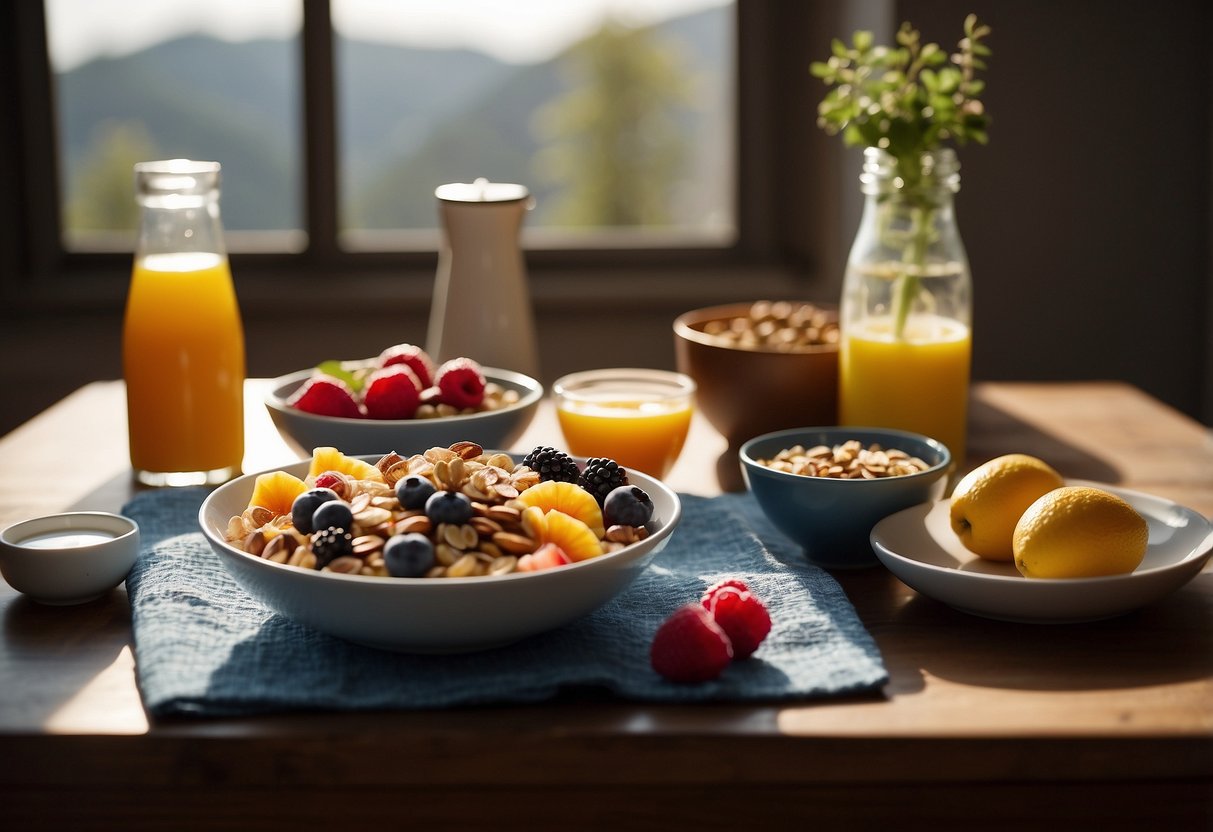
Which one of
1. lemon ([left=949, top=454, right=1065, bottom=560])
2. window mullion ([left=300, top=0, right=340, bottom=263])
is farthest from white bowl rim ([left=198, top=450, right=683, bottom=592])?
window mullion ([left=300, top=0, right=340, bottom=263])

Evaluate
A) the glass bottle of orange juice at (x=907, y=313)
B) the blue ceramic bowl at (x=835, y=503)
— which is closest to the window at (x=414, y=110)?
the glass bottle of orange juice at (x=907, y=313)

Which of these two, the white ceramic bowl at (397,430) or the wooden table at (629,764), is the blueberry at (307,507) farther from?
the white ceramic bowl at (397,430)

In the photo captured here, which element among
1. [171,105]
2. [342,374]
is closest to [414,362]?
[342,374]

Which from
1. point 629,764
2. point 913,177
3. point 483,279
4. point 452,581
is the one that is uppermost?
point 913,177

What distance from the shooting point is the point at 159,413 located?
1256mm

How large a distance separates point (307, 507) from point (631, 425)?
475 mm

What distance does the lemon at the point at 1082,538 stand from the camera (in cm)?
89

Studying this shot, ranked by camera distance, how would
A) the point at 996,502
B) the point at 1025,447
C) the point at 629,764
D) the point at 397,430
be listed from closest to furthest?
the point at 629,764 < the point at 996,502 < the point at 397,430 < the point at 1025,447

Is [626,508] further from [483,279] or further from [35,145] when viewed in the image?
[35,145]

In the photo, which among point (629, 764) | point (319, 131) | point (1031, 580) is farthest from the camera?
point (319, 131)

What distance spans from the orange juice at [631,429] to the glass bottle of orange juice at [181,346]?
348 mm

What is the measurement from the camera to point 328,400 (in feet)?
4.00

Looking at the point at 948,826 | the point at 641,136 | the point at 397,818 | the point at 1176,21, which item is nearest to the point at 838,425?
the point at 948,826

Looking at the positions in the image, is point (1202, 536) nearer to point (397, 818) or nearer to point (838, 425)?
point (838, 425)
